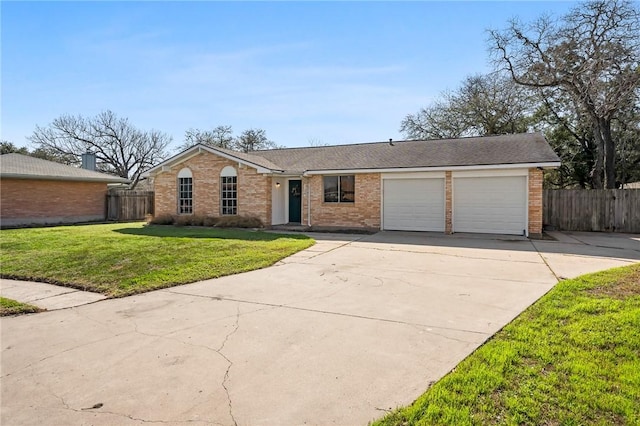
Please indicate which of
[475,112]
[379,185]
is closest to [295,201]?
[379,185]

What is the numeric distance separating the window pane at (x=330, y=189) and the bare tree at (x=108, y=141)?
1047 inches

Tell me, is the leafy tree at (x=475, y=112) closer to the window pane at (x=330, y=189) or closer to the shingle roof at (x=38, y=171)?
the window pane at (x=330, y=189)

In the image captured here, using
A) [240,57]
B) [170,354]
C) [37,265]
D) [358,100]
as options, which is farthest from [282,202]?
[170,354]

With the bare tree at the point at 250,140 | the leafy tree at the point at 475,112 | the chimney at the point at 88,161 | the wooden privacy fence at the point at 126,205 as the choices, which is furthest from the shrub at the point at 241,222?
the bare tree at the point at 250,140

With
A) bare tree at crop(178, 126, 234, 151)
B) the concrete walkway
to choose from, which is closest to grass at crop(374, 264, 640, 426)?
the concrete walkway

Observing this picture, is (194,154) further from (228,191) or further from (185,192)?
(228,191)

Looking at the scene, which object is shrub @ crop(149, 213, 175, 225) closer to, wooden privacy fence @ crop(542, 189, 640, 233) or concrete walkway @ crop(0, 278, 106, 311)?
concrete walkway @ crop(0, 278, 106, 311)

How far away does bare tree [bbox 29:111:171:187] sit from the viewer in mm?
38531

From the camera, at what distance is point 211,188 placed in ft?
59.3

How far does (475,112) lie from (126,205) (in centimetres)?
2528

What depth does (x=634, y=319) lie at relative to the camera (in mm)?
4410

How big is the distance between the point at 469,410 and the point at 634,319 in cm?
307

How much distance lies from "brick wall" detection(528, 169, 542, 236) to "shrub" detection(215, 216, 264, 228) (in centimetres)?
1084

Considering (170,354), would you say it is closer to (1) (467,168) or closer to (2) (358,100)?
(1) (467,168)
